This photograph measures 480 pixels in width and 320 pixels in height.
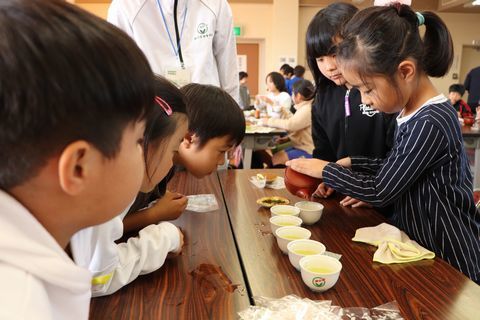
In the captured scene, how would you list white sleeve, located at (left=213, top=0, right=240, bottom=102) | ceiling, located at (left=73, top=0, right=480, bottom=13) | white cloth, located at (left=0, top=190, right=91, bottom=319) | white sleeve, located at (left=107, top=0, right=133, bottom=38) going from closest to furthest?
1. white cloth, located at (left=0, top=190, right=91, bottom=319)
2. white sleeve, located at (left=107, top=0, right=133, bottom=38)
3. white sleeve, located at (left=213, top=0, right=240, bottom=102)
4. ceiling, located at (left=73, top=0, right=480, bottom=13)

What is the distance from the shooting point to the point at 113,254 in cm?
79

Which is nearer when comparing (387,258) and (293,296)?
(293,296)

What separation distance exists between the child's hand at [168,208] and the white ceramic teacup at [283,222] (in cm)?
29

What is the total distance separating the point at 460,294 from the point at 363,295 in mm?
199

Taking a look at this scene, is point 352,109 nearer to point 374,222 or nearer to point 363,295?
point 374,222

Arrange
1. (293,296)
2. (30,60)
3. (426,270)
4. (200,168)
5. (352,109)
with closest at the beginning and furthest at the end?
1. (30,60)
2. (293,296)
3. (426,270)
4. (200,168)
5. (352,109)

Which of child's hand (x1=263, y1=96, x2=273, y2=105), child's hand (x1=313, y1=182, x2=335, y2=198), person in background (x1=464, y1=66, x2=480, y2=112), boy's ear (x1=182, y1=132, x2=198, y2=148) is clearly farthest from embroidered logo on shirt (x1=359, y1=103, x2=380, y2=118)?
person in background (x1=464, y1=66, x2=480, y2=112)

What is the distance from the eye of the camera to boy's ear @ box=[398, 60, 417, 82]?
1.07m

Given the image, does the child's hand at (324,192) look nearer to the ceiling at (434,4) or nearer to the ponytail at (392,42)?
the ponytail at (392,42)

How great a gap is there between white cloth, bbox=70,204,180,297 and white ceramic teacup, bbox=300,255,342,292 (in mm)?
322

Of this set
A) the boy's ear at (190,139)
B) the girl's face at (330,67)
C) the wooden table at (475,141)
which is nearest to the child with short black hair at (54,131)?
the boy's ear at (190,139)

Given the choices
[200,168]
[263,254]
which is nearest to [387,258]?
[263,254]

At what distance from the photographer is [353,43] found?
3.64ft

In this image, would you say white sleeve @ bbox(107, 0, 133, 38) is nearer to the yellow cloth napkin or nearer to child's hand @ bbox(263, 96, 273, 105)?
the yellow cloth napkin
